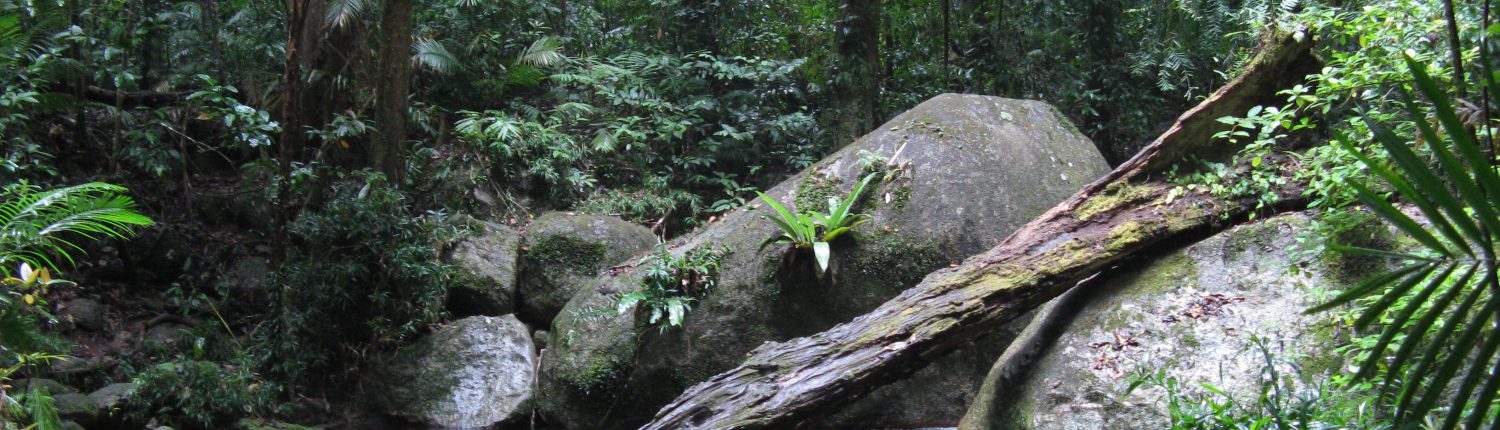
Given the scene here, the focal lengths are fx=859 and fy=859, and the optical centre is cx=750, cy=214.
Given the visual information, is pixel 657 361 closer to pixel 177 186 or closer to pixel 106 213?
pixel 106 213

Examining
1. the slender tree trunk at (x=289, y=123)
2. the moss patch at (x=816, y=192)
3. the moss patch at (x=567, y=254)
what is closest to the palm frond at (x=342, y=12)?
the slender tree trunk at (x=289, y=123)

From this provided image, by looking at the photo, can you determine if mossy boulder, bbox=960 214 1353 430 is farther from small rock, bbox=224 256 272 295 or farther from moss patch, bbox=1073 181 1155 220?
small rock, bbox=224 256 272 295

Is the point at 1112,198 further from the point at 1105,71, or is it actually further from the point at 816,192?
the point at 1105,71

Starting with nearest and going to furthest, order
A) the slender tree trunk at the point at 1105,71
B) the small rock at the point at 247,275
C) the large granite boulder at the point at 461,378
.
Answer: the large granite boulder at the point at 461,378 < the small rock at the point at 247,275 < the slender tree trunk at the point at 1105,71

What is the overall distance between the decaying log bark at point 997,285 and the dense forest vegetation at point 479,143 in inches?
3.8

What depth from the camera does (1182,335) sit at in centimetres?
421

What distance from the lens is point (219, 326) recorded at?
22.6 feet

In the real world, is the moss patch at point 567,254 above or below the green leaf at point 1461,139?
below

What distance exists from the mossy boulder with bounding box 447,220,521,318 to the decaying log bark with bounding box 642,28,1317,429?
2.98m

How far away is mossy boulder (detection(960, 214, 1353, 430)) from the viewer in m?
3.87

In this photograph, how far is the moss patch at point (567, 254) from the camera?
7.14m

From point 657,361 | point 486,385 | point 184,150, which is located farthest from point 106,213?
point 184,150

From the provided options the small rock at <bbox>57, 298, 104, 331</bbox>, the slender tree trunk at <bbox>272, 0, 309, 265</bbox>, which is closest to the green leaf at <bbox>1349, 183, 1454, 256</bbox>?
the slender tree trunk at <bbox>272, 0, 309, 265</bbox>

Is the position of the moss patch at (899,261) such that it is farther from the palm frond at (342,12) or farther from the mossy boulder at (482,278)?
the palm frond at (342,12)
